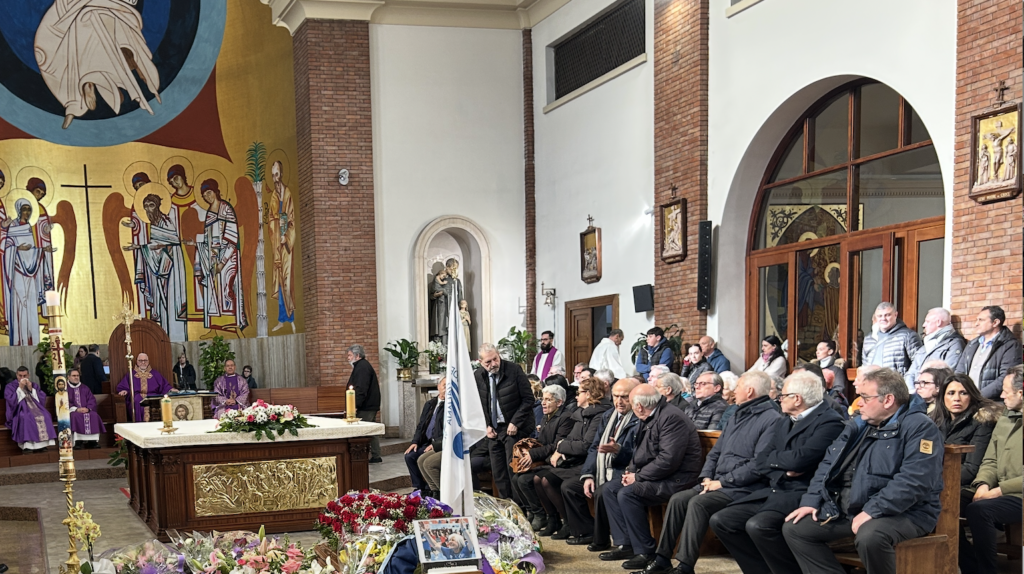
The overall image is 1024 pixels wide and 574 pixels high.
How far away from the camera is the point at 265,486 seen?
792cm

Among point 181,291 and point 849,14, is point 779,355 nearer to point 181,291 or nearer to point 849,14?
point 849,14

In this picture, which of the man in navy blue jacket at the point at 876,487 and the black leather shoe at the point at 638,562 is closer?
the man in navy blue jacket at the point at 876,487

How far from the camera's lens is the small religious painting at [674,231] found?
11766 mm

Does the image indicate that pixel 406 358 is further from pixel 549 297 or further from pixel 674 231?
pixel 674 231

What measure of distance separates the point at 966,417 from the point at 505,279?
1045cm

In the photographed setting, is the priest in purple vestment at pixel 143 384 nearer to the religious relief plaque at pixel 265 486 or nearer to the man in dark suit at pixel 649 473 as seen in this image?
the religious relief plaque at pixel 265 486

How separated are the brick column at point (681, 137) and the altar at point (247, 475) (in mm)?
4917

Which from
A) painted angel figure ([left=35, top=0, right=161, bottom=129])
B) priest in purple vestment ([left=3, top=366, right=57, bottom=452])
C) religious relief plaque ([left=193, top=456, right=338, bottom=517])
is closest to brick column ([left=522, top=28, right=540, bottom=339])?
painted angel figure ([left=35, top=0, right=161, bottom=129])

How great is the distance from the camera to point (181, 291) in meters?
16.5

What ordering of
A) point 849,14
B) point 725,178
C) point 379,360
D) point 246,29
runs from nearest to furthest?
point 849,14 → point 725,178 → point 379,360 → point 246,29

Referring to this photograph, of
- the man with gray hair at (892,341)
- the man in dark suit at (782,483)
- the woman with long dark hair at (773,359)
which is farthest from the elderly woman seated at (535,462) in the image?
the man with gray hair at (892,341)

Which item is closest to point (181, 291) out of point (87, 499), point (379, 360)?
point (379, 360)

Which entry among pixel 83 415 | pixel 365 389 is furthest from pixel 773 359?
pixel 83 415

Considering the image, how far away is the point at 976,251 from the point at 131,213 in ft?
43.9
